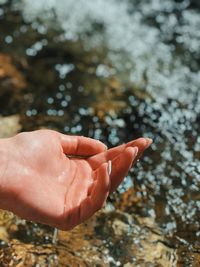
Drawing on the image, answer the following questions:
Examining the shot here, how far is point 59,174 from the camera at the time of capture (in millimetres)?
2592

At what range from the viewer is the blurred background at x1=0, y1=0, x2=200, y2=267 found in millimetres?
2967

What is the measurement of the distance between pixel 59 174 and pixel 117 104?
1.88 metres

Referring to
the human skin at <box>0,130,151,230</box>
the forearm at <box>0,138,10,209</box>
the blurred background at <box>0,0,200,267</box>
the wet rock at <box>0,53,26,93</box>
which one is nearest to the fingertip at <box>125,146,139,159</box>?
the human skin at <box>0,130,151,230</box>

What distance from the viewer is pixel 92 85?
183 inches

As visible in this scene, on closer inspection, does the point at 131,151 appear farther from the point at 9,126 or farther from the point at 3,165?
the point at 9,126

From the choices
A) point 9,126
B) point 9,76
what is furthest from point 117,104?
point 9,76

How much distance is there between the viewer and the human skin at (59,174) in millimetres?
2332

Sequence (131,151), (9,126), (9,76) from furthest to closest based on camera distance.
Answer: (9,76)
(9,126)
(131,151)

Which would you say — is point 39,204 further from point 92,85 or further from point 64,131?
point 92,85

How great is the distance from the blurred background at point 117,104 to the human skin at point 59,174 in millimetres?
567

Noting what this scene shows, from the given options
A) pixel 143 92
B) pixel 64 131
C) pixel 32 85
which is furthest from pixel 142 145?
pixel 32 85

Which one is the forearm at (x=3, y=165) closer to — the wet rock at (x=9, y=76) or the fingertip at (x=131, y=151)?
the fingertip at (x=131, y=151)

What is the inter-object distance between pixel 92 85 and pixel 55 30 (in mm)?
1202

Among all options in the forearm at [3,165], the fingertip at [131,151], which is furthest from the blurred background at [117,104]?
the fingertip at [131,151]
